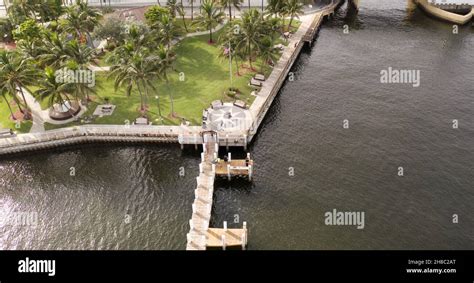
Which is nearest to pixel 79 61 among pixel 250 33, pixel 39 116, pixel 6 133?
pixel 39 116

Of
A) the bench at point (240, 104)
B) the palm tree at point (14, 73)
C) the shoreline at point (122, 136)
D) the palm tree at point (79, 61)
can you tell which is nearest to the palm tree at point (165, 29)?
the palm tree at point (79, 61)

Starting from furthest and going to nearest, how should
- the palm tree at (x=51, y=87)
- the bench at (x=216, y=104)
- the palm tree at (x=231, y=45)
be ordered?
the palm tree at (x=231, y=45) < the bench at (x=216, y=104) < the palm tree at (x=51, y=87)

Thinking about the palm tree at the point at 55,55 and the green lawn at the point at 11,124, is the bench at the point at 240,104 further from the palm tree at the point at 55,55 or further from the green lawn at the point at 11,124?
the green lawn at the point at 11,124

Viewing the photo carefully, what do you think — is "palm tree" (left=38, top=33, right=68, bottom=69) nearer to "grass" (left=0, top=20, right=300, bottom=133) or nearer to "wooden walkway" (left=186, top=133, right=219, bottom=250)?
Answer: "grass" (left=0, top=20, right=300, bottom=133)

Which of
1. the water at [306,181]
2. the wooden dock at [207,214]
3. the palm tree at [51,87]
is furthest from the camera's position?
the palm tree at [51,87]

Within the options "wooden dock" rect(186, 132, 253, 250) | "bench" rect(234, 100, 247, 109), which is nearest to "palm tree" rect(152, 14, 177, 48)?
"bench" rect(234, 100, 247, 109)
